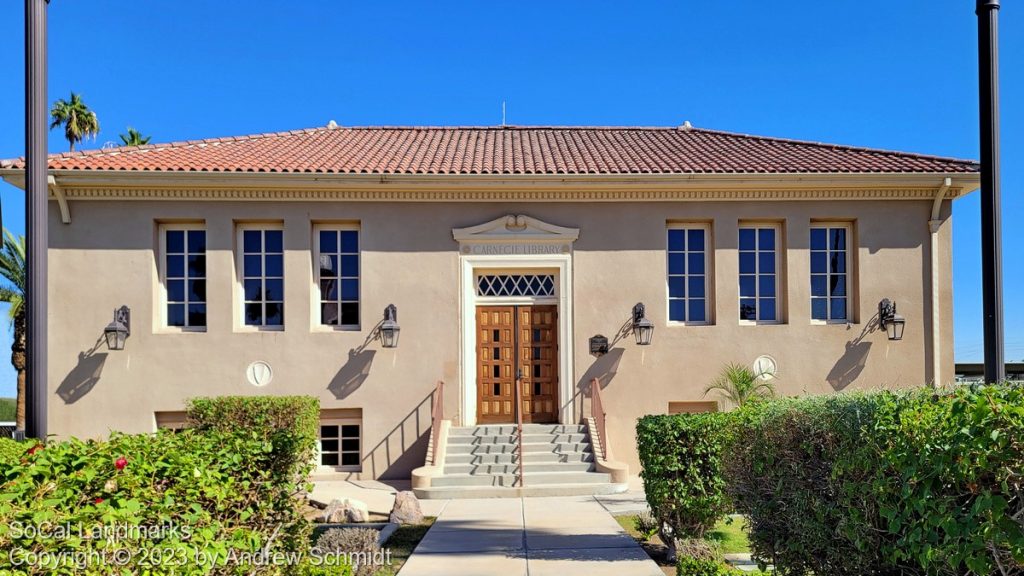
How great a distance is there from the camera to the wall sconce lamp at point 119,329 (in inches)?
517

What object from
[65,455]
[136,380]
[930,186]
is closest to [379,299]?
[136,380]

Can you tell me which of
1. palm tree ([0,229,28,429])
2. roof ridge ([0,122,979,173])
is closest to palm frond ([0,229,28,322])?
palm tree ([0,229,28,429])

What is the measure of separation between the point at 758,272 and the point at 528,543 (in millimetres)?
8472

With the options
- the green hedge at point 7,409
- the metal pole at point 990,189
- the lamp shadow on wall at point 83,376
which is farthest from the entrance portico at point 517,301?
the green hedge at point 7,409

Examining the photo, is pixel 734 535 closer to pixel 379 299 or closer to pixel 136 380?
pixel 379 299

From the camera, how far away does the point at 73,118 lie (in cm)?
3647

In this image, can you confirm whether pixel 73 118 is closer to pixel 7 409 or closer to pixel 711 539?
pixel 7 409

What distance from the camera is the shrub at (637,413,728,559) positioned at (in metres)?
7.43

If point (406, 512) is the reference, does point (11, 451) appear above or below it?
above

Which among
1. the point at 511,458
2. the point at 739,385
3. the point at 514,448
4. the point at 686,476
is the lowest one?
the point at 511,458

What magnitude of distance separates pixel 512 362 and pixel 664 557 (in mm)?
7043

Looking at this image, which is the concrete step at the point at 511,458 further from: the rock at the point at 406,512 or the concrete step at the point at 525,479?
the rock at the point at 406,512

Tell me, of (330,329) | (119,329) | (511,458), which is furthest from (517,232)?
(119,329)

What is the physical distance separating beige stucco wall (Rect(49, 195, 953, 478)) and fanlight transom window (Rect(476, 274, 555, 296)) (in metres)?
0.65
